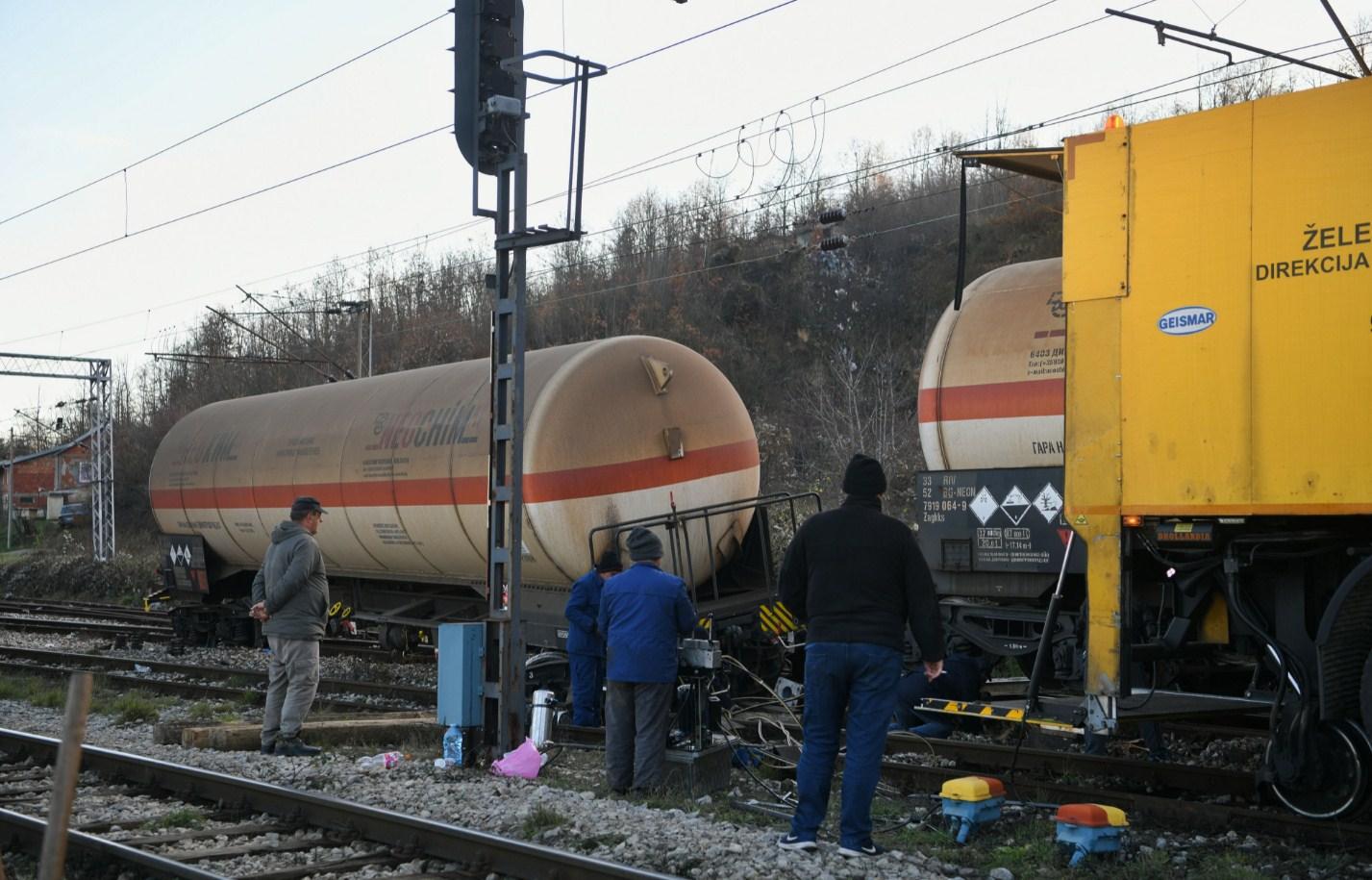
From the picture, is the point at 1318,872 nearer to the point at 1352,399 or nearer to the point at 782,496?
the point at 1352,399

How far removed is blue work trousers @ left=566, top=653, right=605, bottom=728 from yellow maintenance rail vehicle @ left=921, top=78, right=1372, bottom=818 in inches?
177

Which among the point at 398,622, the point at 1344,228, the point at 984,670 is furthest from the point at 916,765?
the point at 398,622

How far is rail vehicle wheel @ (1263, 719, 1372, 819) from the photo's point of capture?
630 cm

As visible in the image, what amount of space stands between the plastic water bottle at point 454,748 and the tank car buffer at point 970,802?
3.88 metres

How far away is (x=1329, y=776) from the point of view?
645 centimetres

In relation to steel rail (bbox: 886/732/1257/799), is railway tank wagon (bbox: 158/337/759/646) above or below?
above

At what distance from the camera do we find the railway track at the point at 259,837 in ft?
19.7

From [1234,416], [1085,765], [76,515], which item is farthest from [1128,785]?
[76,515]

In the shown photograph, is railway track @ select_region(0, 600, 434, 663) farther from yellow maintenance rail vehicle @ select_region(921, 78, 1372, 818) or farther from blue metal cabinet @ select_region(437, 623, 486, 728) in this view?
yellow maintenance rail vehicle @ select_region(921, 78, 1372, 818)

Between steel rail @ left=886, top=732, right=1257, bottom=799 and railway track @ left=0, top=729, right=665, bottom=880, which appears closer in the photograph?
railway track @ left=0, top=729, right=665, bottom=880

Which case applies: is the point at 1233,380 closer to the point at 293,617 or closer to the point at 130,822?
the point at 130,822

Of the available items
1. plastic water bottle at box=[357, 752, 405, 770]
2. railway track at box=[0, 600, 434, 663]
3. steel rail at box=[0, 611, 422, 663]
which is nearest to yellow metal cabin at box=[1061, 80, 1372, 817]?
plastic water bottle at box=[357, 752, 405, 770]

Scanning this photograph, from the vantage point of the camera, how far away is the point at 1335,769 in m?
6.43

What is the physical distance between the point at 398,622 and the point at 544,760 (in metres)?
6.11
